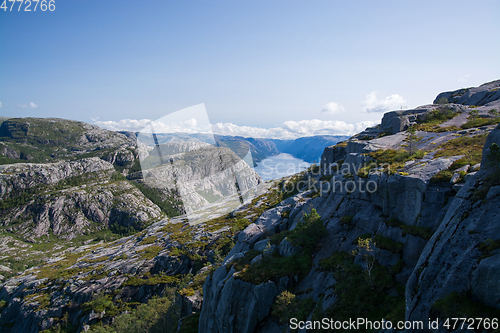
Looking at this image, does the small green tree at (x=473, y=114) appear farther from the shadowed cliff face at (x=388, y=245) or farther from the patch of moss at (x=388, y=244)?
the patch of moss at (x=388, y=244)

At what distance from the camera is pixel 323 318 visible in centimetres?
2347

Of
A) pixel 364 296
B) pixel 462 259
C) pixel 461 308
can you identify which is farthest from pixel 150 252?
pixel 462 259

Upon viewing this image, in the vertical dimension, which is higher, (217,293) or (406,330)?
(406,330)

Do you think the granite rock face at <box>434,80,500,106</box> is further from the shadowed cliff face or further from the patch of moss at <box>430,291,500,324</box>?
the patch of moss at <box>430,291,500,324</box>

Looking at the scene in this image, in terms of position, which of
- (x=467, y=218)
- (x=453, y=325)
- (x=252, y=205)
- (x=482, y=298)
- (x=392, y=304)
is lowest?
(x=252, y=205)

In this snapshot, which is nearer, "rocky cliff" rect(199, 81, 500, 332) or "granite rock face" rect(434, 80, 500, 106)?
"rocky cliff" rect(199, 81, 500, 332)

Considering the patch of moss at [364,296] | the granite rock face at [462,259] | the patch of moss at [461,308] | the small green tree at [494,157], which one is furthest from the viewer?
the patch of moss at [364,296]

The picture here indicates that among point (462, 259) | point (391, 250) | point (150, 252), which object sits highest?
point (462, 259)

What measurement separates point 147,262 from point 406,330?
118 m

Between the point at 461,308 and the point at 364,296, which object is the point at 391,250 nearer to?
the point at 364,296

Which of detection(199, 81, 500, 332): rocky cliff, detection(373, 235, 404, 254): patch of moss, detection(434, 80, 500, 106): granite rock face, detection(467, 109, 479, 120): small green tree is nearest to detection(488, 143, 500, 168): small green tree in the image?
detection(199, 81, 500, 332): rocky cliff

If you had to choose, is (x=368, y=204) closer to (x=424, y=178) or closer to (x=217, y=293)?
(x=424, y=178)

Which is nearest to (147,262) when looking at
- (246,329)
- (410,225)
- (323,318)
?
(246,329)

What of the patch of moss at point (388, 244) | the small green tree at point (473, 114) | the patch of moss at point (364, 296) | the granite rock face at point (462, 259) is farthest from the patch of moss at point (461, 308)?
the small green tree at point (473, 114)
